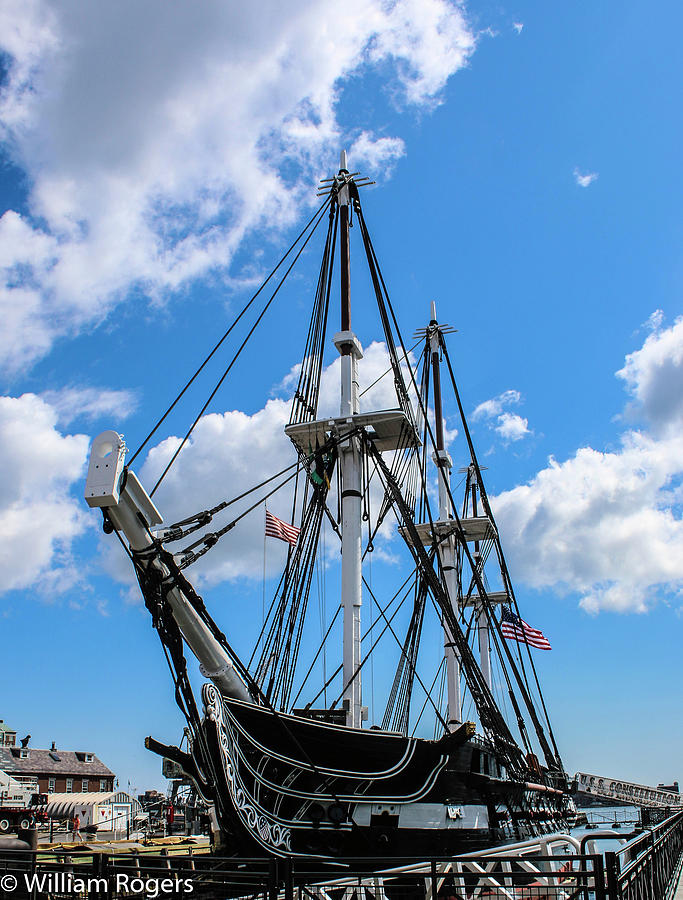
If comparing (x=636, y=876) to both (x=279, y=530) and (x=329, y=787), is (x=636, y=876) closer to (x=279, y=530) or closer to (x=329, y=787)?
(x=329, y=787)

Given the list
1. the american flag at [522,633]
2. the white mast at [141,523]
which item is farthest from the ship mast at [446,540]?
the white mast at [141,523]

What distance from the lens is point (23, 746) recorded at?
55406mm

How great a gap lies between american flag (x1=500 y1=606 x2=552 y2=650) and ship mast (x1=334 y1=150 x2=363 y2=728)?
55.8 feet

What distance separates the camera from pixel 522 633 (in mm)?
38594

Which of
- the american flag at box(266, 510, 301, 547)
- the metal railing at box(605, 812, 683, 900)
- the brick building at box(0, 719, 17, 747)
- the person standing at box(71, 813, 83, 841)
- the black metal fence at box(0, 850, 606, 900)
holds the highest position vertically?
the american flag at box(266, 510, 301, 547)

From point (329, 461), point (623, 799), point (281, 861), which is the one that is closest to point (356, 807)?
point (281, 861)

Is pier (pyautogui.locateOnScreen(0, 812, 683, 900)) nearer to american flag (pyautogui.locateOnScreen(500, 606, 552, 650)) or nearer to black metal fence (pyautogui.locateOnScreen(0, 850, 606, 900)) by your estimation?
black metal fence (pyautogui.locateOnScreen(0, 850, 606, 900))

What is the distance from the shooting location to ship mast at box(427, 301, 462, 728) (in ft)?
123

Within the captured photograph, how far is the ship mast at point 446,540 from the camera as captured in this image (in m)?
37.5

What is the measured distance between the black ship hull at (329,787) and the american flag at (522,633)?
66.9 feet

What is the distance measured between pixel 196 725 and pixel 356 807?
13.6ft

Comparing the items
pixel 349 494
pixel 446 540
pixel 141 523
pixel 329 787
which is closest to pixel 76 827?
pixel 446 540

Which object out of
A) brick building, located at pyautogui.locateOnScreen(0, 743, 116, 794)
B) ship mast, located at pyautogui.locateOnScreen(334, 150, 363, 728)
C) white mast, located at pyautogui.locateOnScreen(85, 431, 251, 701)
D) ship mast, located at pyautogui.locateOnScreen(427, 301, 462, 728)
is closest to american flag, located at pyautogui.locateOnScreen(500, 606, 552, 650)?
ship mast, located at pyautogui.locateOnScreen(427, 301, 462, 728)

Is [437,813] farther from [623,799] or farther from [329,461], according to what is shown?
[623,799]
